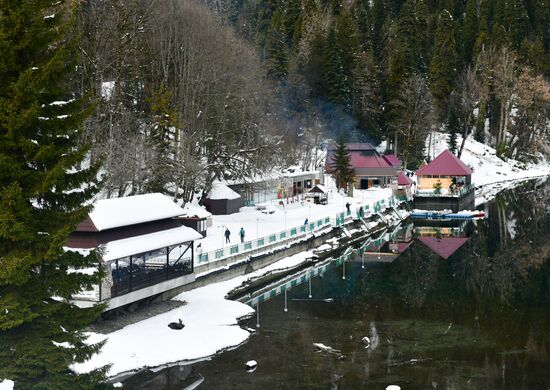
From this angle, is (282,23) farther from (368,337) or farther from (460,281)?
(368,337)

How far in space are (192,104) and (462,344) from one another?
96.7 ft

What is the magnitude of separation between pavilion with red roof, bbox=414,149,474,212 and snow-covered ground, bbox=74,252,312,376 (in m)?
42.9

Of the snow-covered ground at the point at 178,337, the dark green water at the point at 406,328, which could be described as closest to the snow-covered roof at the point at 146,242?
the snow-covered ground at the point at 178,337

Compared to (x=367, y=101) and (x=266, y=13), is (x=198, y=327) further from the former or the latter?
(x=266, y=13)

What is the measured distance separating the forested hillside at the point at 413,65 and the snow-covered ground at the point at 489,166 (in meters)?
2.25

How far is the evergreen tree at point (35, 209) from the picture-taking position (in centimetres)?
1476

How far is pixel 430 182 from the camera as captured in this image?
75125mm

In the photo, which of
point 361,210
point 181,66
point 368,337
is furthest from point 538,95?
point 368,337

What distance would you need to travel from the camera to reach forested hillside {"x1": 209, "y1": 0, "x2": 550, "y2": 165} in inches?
3531

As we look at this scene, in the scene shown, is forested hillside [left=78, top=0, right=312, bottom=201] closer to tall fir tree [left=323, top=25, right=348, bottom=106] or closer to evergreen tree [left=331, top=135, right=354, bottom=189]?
evergreen tree [left=331, top=135, right=354, bottom=189]

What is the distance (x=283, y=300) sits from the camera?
110ft

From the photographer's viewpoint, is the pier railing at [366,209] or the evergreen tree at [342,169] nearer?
the pier railing at [366,209]

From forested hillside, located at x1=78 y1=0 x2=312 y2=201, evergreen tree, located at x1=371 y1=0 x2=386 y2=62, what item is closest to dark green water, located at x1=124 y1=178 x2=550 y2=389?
forested hillside, located at x1=78 y1=0 x2=312 y2=201

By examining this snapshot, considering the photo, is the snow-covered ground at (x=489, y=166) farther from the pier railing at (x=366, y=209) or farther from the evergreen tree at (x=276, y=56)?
the pier railing at (x=366, y=209)
